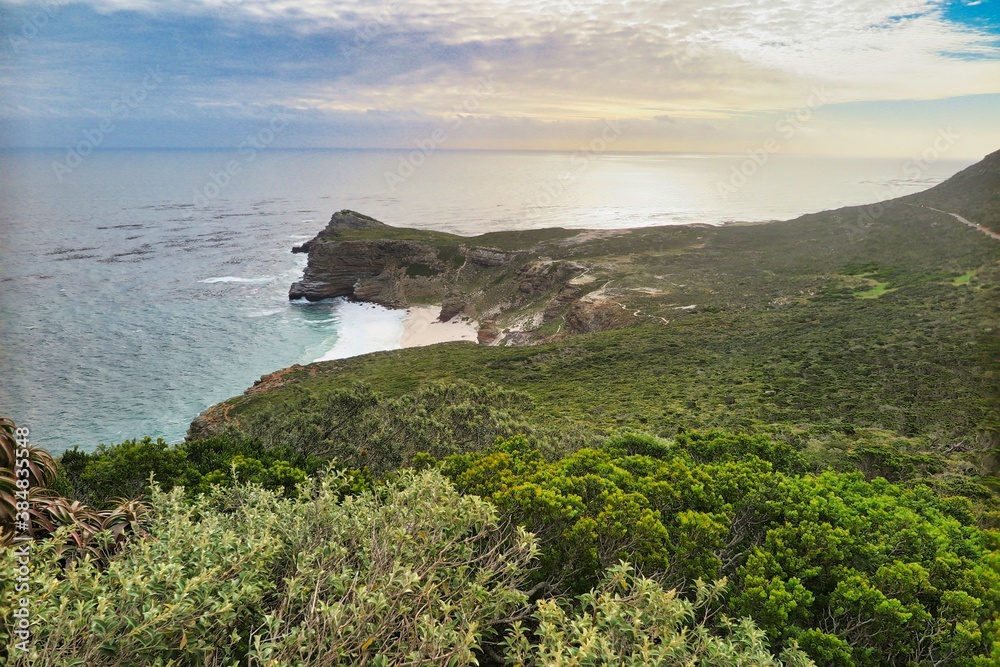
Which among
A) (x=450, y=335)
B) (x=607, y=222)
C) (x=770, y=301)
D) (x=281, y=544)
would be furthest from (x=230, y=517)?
(x=607, y=222)

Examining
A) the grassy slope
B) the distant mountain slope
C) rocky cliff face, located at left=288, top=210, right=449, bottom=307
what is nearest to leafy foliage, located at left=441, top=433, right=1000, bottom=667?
the grassy slope

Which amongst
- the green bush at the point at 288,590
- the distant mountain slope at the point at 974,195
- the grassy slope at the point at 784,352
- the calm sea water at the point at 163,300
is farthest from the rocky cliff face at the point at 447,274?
the green bush at the point at 288,590

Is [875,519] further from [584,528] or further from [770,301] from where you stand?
[770,301]

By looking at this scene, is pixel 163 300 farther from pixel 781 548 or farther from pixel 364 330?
pixel 781 548

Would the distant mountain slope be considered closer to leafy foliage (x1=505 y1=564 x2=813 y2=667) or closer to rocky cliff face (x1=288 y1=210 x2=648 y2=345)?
rocky cliff face (x1=288 y1=210 x2=648 y2=345)

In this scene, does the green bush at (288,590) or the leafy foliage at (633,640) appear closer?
the green bush at (288,590)

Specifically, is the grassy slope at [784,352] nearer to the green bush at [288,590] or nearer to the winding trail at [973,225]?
the winding trail at [973,225]
